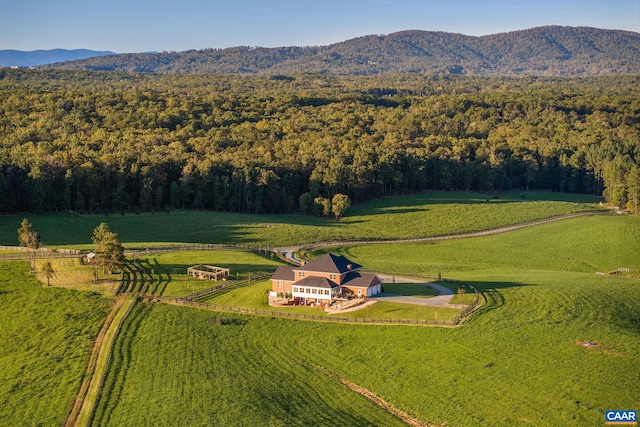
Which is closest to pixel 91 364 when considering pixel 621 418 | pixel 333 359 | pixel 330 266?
pixel 333 359

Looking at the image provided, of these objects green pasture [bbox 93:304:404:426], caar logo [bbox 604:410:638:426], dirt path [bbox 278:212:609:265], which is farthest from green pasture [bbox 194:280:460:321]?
caar logo [bbox 604:410:638:426]

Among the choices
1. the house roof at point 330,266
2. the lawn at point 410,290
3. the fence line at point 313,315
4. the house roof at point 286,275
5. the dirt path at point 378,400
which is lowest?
the dirt path at point 378,400

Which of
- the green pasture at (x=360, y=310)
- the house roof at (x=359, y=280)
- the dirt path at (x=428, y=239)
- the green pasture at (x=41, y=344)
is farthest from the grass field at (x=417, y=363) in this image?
the dirt path at (x=428, y=239)

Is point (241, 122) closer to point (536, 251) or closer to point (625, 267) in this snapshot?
point (536, 251)

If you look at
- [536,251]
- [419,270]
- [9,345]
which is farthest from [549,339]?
[536,251]

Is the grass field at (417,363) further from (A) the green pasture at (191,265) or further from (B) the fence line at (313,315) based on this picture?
(A) the green pasture at (191,265)

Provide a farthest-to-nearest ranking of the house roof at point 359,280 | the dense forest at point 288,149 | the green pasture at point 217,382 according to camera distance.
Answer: the dense forest at point 288,149 → the house roof at point 359,280 → the green pasture at point 217,382

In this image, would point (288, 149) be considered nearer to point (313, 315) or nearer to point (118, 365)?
point (313, 315)
